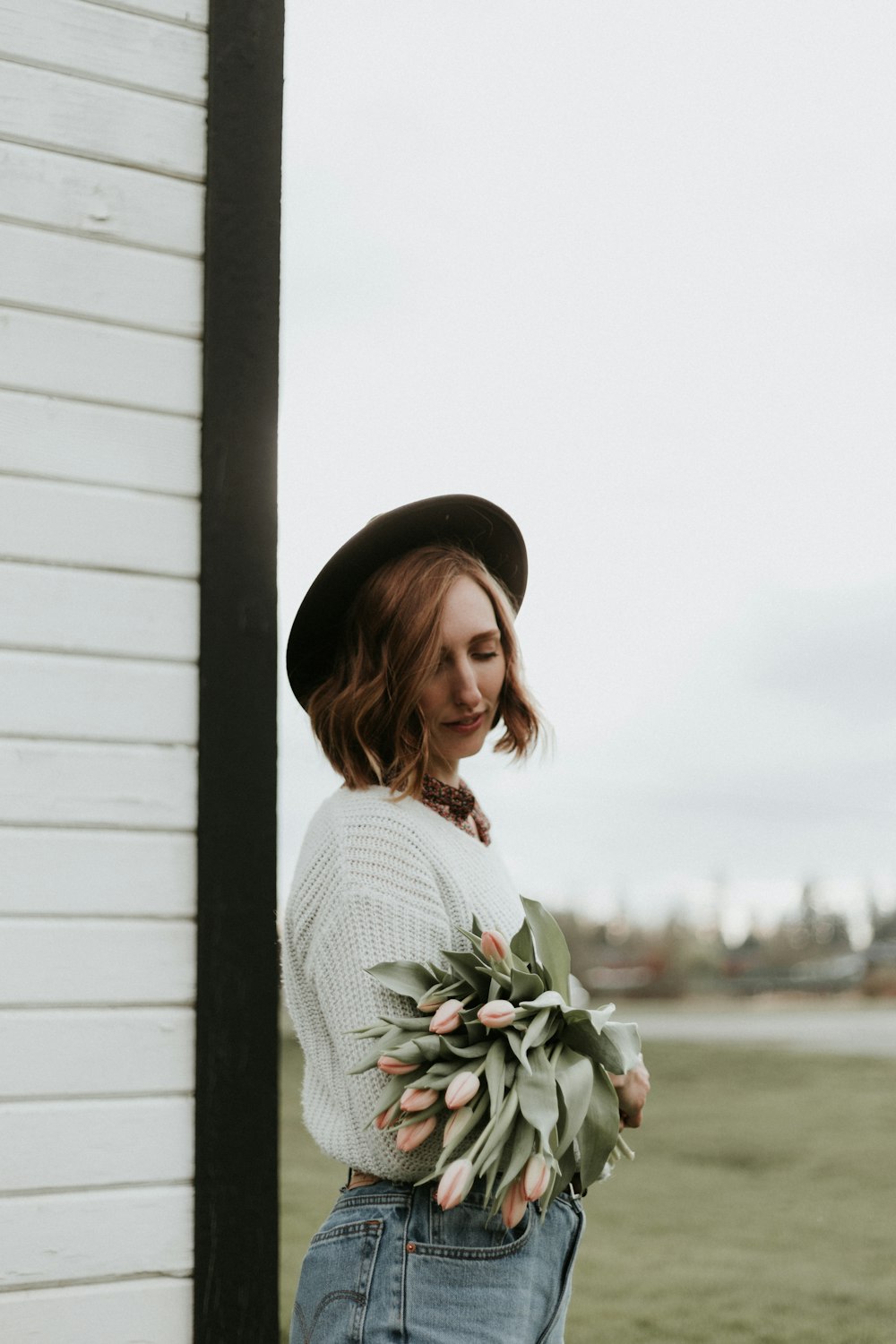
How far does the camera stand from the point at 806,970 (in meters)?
16.4

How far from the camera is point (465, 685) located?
Answer: 5.56 ft

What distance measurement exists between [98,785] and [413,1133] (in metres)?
0.60

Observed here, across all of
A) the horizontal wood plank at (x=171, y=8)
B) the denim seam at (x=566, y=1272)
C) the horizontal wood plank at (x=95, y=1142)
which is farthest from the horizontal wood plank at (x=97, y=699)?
the horizontal wood plank at (x=171, y=8)

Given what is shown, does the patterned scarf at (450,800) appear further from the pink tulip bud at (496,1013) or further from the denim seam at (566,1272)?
the denim seam at (566,1272)

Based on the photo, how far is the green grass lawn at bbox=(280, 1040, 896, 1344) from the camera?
5.65 meters

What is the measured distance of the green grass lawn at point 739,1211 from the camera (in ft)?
18.5

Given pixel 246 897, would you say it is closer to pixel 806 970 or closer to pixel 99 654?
pixel 99 654

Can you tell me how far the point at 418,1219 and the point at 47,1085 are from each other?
19.0 inches

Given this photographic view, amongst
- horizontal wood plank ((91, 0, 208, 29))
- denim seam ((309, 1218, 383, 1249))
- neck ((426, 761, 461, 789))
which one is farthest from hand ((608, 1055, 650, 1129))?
horizontal wood plank ((91, 0, 208, 29))

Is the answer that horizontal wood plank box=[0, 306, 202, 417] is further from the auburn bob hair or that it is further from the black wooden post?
the auburn bob hair

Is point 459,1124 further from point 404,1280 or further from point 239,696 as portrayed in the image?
point 239,696

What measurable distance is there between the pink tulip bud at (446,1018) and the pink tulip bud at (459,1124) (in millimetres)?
84

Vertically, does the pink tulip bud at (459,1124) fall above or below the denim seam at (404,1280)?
above

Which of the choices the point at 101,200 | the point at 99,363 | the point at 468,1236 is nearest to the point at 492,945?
the point at 468,1236
